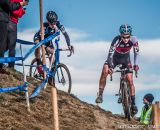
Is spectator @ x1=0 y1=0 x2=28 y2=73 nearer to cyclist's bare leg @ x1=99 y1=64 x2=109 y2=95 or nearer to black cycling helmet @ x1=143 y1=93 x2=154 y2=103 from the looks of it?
cyclist's bare leg @ x1=99 y1=64 x2=109 y2=95

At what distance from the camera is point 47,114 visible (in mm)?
11953

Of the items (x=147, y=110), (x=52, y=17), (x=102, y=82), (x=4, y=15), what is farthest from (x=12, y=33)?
(x=147, y=110)

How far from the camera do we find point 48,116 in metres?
11.8

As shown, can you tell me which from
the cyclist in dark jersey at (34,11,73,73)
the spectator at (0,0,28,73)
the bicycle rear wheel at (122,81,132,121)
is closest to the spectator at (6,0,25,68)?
the spectator at (0,0,28,73)

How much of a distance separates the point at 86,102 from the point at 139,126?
6.80 feet

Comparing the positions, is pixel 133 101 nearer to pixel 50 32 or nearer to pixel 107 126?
pixel 107 126

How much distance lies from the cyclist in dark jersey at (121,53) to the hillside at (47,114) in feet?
2.85

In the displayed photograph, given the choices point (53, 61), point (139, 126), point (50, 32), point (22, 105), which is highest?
point (50, 32)

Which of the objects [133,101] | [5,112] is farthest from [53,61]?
[5,112]

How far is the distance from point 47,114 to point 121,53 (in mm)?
3821

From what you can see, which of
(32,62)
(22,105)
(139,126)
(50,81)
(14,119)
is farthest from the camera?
(32,62)

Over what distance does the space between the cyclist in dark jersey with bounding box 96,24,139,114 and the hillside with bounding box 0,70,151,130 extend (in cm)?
87

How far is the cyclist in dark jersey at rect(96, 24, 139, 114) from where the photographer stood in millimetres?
14281

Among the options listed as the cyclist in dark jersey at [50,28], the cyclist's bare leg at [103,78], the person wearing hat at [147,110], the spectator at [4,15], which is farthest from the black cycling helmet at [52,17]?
the person wearing hat at [147,110]
